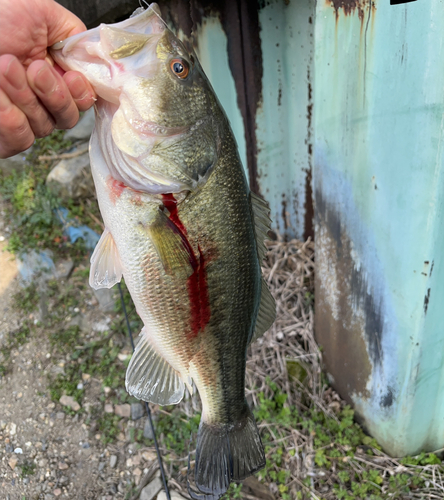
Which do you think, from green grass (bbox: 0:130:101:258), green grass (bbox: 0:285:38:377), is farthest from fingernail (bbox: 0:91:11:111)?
green grass (bbox: 0:130:101:258)

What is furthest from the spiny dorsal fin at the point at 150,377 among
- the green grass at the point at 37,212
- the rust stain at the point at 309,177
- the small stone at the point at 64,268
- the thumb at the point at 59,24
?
the green grass at the point at 37,212

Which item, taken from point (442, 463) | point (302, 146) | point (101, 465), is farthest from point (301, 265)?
point (101, 465)

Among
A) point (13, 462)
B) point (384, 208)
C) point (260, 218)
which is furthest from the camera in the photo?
point (13, 462)

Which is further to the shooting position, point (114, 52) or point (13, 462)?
point (13, 462)

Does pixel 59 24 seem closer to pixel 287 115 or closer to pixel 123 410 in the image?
pixel 287 115

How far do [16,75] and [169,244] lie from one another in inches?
26.7

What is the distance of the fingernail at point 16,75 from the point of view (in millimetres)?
1181

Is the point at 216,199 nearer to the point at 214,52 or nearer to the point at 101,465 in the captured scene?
the point at 214,52

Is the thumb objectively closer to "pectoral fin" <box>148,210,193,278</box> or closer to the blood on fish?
the blood on fish

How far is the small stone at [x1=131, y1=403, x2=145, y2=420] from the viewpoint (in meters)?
3.18

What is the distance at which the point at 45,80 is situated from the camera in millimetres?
1238

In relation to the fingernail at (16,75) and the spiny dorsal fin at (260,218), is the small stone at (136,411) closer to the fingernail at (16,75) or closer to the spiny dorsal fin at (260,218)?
the spiny dorsal fin at (260,218)

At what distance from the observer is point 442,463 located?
106 inches

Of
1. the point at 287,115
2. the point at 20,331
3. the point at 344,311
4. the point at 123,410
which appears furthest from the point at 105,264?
the point at 20,331
